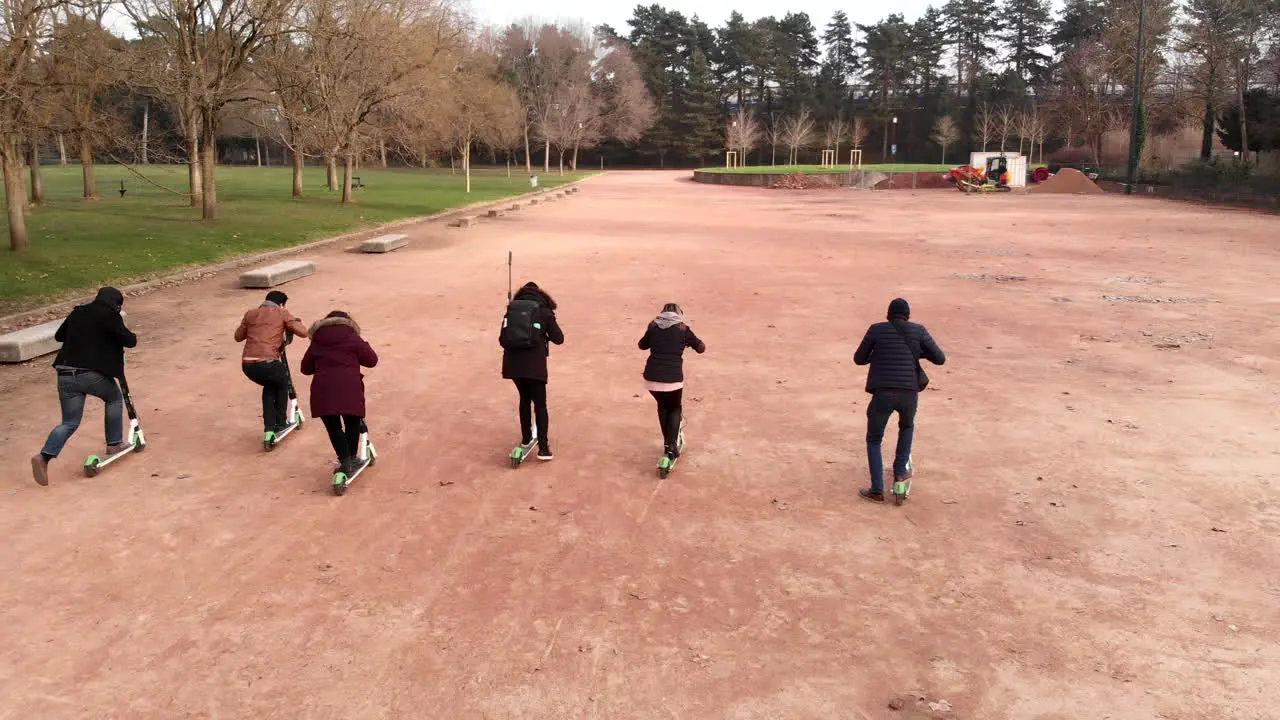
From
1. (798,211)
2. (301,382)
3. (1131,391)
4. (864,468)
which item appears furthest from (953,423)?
(798,211)

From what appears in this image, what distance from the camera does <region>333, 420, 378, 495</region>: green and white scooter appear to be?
7.53 metres

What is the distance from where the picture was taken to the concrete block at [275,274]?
1741cm

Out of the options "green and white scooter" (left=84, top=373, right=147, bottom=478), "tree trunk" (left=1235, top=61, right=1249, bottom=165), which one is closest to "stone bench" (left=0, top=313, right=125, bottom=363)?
"green and white scooter" (left=84, top=373, right=147, bottom=478)

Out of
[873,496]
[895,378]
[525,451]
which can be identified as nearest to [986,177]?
[895,378]

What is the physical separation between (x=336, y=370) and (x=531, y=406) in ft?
6.13

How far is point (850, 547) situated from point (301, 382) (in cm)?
747

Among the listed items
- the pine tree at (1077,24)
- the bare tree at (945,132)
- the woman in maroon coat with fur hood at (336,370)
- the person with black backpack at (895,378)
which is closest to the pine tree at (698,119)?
the bare tree at (945,132)

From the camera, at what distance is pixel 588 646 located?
17.2ft

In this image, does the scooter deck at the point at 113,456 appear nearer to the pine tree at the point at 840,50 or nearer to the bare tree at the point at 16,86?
the bare tree at the point at 16,86

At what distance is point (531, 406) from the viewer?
8523 mm

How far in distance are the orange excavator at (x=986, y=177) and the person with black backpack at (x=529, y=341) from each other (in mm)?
52542

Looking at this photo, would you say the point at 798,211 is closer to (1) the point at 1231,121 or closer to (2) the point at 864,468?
(1) the point at 1231,121

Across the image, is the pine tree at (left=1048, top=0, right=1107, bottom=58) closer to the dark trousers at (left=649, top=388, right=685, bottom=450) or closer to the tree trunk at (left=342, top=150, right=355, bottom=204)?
the tree trunk at (left=342, top=150, right=355, bottom=204)

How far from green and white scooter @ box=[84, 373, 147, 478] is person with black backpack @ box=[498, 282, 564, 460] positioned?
136 inches
